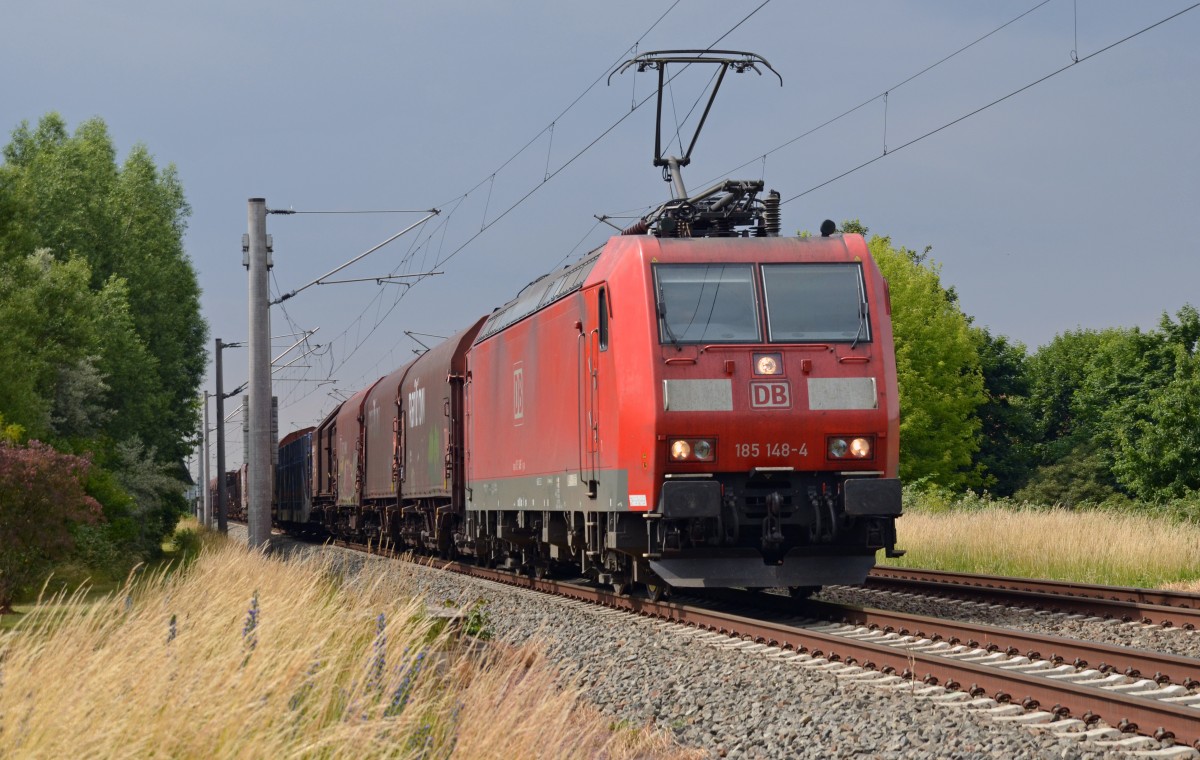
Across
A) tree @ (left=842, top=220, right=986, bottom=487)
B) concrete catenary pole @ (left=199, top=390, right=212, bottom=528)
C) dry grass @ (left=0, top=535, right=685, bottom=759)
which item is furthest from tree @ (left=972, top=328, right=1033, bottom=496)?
dry grass @ (left=0, top=535, right=685, bottom=759)

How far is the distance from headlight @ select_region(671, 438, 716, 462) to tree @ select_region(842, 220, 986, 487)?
3757 centimetres

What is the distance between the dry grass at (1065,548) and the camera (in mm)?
16828

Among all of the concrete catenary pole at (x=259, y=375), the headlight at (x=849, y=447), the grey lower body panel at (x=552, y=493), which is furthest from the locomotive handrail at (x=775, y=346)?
the concrete catenary pole at (x=259, y=375)

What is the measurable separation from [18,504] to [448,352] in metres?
7.92

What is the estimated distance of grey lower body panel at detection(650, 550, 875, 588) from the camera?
483 inches

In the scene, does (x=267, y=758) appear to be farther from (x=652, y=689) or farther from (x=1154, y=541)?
(x=1154, y=541)

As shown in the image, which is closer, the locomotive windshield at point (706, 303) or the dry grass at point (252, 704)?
the dry grass at point (252, 704)

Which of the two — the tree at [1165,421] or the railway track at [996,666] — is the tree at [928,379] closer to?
the tree at [1165,421]

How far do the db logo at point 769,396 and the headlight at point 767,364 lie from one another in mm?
109

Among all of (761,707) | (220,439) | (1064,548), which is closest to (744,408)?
(761,707)

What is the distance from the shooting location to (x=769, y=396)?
12297mm

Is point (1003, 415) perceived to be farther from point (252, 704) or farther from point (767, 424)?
point (252, 704)

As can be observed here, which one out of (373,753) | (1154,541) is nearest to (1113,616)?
(1154,541)

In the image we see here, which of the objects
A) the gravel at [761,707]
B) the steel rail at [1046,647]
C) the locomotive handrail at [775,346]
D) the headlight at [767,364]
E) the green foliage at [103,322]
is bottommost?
the gravel at [761,707]
